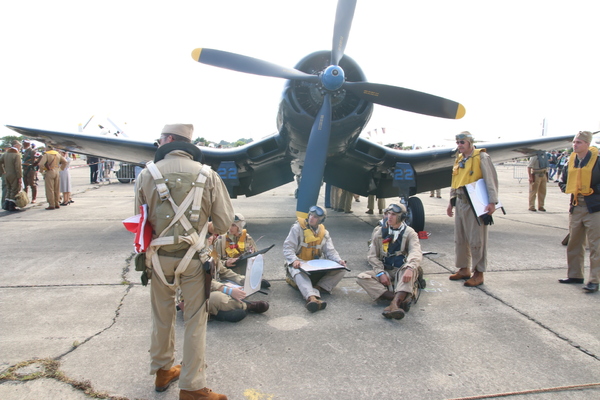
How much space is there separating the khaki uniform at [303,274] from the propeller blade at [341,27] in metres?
3.59

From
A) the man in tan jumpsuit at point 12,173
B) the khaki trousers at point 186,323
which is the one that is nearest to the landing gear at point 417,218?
the khaki trousers at point 186,323

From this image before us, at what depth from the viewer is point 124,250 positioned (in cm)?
703

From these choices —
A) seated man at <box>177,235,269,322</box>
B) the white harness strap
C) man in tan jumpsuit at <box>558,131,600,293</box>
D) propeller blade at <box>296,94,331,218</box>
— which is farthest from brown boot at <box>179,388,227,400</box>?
man in tan jumpsuit at <box>558,131,600,293</box>

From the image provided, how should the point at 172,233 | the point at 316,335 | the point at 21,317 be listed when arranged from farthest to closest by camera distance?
the point at 21,317 < the point at 316,335 < the point at 172,233

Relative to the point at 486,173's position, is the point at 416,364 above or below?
below

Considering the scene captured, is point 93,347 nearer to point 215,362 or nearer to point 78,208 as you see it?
point 215,362

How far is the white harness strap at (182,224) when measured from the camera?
8.82 feet

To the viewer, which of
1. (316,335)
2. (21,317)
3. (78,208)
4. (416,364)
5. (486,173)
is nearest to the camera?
(416,364)

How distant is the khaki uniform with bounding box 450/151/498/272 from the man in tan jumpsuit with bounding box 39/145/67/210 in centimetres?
1119

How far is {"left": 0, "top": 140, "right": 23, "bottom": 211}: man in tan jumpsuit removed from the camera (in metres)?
10.9

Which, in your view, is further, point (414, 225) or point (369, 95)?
point (414, 225)

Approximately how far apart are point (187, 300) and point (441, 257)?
5039 millimetres

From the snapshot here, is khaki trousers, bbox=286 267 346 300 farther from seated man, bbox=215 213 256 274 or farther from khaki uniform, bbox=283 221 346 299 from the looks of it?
seated man, bbox=215 213 256 274

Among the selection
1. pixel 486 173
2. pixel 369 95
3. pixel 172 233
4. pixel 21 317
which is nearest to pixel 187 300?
pixel 172 233
